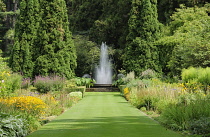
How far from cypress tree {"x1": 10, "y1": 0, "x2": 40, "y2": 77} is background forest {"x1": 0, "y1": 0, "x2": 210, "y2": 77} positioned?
97 mm

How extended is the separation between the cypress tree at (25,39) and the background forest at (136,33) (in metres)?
0.10

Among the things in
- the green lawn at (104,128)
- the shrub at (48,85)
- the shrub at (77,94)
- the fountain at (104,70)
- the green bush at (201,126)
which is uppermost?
the fountain at (104,70)

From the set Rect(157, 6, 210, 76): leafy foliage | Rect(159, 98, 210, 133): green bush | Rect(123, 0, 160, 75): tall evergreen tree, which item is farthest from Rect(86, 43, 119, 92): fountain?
Rect(159, 98, 210, 133): green bush

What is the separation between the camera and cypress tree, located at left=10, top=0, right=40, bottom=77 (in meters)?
32.8

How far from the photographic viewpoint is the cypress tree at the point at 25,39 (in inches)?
1289

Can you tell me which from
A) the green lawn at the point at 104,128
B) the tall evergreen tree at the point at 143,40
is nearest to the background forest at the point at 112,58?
the tall evergreen tree at the point at 143,40

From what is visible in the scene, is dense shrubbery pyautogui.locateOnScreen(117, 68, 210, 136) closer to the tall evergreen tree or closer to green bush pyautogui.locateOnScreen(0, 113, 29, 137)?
green bush pyautogui.locateOnScreen(0, 113, 29, 137)

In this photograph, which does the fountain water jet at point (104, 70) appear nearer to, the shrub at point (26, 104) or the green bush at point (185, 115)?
the shrub at point (26, 104)

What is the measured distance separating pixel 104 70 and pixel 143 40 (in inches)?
322

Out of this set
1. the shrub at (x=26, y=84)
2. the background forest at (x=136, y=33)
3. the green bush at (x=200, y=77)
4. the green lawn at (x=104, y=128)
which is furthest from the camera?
the background forest at (x=136, y=33)

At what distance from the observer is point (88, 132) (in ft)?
31.3

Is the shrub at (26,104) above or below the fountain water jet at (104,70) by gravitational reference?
below

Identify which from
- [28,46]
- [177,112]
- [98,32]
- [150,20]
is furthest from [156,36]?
[177,112]

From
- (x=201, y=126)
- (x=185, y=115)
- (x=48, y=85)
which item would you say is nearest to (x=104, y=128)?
(x=185, y=115)
